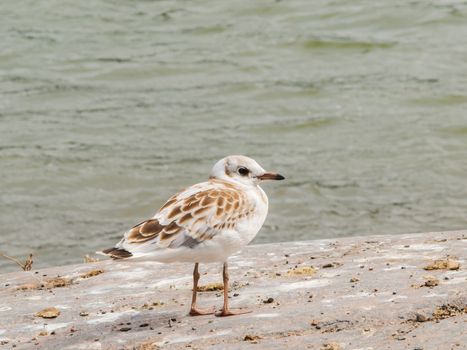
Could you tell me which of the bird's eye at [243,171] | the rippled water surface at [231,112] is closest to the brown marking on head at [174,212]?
the bird's eye at [243,171]

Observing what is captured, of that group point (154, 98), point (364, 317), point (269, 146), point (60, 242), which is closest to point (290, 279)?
point (364, 317)

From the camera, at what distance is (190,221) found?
628cm

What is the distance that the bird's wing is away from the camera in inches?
245

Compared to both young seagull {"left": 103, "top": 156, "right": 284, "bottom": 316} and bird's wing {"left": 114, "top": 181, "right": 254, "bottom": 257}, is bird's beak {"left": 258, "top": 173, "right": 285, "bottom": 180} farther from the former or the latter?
bird's wing {"left": 114, "top": 181, "right": 254, "bottom": 257}

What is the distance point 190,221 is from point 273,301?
34.3 inches

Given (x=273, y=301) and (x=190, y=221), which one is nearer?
(x=190, y=221)

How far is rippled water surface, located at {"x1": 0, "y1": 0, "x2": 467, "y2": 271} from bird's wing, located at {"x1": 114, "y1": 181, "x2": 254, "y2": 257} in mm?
5548

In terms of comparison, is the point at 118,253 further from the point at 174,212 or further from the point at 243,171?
the point at 243,171

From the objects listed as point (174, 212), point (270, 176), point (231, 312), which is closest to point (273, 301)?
point (231, 312)

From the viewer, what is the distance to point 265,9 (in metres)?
20.0

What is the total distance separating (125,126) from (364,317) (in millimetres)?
9532

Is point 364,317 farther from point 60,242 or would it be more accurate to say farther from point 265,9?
point 265,9

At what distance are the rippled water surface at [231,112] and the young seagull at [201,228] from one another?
551cm

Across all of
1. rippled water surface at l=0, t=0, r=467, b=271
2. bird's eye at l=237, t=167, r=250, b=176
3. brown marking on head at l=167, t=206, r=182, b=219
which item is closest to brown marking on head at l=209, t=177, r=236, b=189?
bird's eye at l=237, t=167, r=250, b=176
